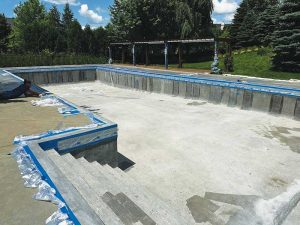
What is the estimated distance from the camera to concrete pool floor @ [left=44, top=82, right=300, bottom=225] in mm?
7523

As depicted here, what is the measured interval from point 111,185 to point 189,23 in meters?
33.6

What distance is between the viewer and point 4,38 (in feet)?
134

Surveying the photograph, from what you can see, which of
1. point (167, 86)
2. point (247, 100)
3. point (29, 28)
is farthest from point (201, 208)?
point (29, 28)

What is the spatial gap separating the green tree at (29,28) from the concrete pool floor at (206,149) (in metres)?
23.3

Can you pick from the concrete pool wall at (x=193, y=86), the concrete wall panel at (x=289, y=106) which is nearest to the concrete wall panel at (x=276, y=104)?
the concrete pool wall at (x=193, y=86)

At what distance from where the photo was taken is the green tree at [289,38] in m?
23.6

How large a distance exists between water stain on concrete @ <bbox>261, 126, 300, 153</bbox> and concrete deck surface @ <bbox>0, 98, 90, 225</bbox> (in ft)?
24.6

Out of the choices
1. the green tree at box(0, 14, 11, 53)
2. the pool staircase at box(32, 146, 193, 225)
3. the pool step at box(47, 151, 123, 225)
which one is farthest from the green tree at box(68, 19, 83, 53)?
the pool staircase at box(32, 146, 193, 225)

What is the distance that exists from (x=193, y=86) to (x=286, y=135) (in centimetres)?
831

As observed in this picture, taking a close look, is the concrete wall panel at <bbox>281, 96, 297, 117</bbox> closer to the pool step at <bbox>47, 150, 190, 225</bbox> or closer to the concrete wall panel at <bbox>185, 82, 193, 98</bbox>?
the concrete wall panel at <bbox>185, 82, 193, 98</bbox>

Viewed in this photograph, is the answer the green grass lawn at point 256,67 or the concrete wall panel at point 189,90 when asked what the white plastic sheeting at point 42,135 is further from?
the green grass lawn at point 256,67

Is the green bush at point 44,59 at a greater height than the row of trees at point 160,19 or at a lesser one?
lesser

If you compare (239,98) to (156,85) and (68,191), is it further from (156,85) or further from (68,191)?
(68,191)

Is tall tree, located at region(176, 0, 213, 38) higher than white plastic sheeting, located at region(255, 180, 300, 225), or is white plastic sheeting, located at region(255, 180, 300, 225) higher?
tall tree, located at region(176, 0, 213, 38)
